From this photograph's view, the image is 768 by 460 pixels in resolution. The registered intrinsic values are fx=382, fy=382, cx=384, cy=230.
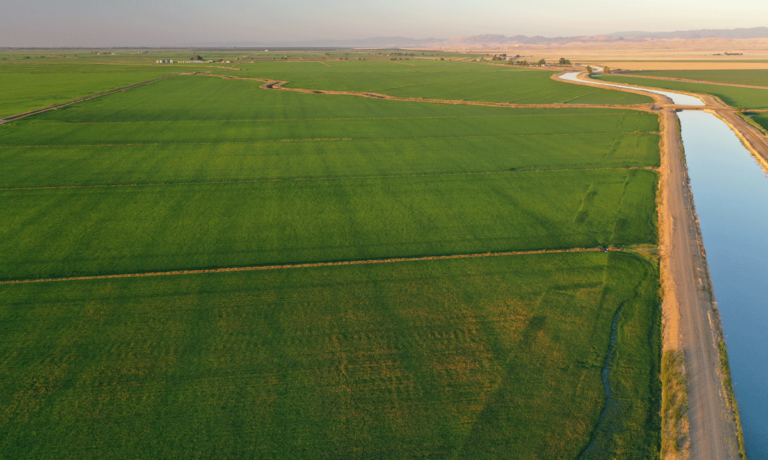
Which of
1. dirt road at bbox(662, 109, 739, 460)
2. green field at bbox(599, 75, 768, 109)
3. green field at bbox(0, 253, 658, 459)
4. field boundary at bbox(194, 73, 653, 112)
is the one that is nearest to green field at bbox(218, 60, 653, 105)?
field boundary at bbox(194, 73, 653, 112)

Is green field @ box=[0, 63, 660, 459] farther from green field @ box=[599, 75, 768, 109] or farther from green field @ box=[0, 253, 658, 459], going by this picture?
green field @ box=[599, 75, 768, 109]

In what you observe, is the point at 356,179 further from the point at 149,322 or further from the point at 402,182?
the point at 149,322

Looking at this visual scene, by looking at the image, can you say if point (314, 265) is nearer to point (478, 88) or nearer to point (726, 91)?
point (478, 88)

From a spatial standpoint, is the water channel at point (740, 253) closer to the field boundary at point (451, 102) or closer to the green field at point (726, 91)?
the field boundary at point (451, 102)

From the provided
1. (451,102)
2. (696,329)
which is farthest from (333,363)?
(451,102)

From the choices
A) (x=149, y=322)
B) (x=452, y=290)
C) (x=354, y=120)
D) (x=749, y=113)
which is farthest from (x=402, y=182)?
(x=749, y=113)

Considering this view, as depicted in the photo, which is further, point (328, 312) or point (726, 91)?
point (726, 91)
